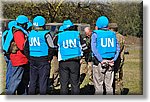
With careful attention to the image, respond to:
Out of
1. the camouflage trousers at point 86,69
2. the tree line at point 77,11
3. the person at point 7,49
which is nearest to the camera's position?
the person at point 7,49

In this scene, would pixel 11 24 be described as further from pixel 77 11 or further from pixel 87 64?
pixel 87 64

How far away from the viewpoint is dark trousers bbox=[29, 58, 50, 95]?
277 inches

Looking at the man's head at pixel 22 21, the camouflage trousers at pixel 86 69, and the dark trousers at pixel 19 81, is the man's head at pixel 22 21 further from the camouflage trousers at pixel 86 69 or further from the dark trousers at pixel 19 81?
the camouflage trousers at pixel 86 69

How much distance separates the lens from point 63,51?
22.9 ft

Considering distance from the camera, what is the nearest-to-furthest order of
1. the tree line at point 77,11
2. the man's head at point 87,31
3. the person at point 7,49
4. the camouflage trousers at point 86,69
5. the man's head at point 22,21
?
the man's head at point 22,21 → the person at point 7,49 → the tree line at point 77,11 → the man's head at point 87,31 → the camouflage trousers at point 86,69

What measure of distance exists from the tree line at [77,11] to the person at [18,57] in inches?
11.8

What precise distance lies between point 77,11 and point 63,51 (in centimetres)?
109

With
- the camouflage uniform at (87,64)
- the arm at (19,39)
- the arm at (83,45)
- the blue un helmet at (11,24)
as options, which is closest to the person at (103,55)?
the arm at (83,45)

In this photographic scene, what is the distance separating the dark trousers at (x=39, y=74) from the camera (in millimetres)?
7023

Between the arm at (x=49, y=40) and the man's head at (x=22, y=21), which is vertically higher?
the man's head at (x=22, y=21)

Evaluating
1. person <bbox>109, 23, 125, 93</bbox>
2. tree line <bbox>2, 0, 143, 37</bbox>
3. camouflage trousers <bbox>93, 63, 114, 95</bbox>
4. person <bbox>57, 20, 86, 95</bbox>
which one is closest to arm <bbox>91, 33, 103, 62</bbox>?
camouflage trousers <bbox>93, 63, 114, 95</bbox>

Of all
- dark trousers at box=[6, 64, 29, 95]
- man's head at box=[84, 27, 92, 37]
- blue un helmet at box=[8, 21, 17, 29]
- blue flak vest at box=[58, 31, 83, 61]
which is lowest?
dark trousers at box=[6, 64, 29, 95]

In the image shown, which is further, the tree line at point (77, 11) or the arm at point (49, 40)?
the tree line at point (77, 11)

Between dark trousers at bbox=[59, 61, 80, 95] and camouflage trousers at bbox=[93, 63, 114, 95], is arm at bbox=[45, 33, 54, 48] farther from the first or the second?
camouflage trousers at bbox=[93, 63, 114, 95]
